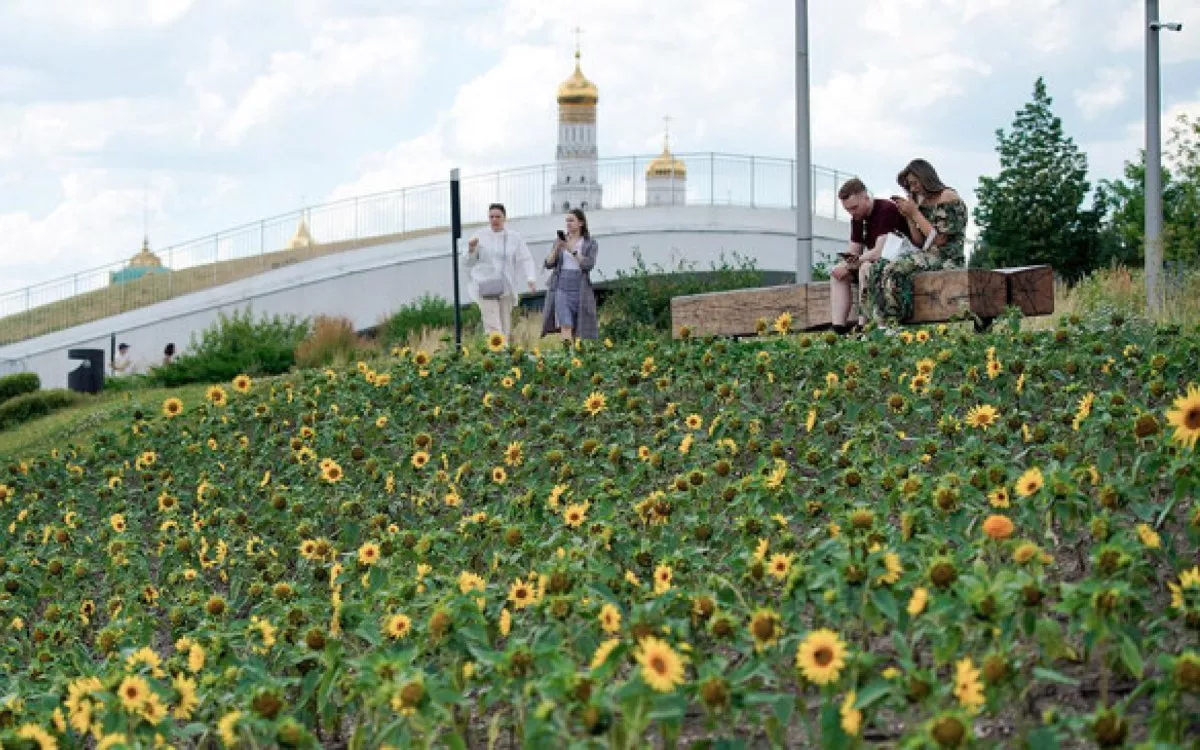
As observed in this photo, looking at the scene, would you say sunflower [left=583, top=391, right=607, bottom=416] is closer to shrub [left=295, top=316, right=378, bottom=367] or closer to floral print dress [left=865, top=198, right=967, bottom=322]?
floral print dress [left=865, top=198, right=967, bottom=322]

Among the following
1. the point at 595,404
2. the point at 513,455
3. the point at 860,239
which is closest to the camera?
the point at 513,455

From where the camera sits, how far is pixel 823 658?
165 inches

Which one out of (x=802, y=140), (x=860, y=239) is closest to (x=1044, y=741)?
(x=860, y=239)

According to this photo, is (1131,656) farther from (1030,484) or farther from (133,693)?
(133,693)

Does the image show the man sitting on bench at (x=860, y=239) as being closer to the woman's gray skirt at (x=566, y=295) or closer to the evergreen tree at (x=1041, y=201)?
the woman's gray skirt at (x=566, y=295)

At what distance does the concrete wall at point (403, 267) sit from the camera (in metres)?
37.4

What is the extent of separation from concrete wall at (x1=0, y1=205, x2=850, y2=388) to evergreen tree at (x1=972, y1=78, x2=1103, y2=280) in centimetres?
1153

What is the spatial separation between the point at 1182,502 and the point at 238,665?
10.6ft

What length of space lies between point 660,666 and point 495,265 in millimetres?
12432

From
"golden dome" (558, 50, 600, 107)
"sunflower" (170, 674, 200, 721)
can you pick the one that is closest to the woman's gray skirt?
"sunflower" (170, 674, 200, 721)

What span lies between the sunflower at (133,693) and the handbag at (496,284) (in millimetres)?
11591

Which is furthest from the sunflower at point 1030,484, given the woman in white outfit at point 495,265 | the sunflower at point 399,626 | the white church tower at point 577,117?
the white church tower at point 577,117

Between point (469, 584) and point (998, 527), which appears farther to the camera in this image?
point (469, 584)

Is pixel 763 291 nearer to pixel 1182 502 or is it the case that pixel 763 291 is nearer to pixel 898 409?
pixel 898 409
